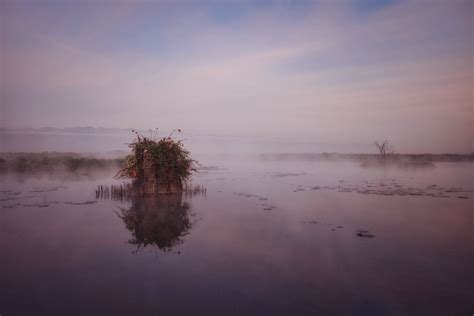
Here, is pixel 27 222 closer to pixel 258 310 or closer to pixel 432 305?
pixel 258 310

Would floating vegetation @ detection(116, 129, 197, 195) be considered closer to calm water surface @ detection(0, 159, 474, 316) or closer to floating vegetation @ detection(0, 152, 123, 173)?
calm water surface @ detection(0, 159, 474, 316)

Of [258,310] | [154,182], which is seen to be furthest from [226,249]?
[154,182]

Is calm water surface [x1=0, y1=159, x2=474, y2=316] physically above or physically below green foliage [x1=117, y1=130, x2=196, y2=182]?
below

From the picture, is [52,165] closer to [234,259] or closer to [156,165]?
[156,165]

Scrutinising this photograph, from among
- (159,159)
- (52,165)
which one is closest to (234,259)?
(159,159)

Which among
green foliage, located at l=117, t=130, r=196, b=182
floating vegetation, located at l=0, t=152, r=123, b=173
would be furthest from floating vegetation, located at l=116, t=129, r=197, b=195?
floating vegetation, located at l=0, t=152, r=123, b=173

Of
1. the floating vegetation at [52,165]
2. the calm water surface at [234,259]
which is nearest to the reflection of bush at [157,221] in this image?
the calm water surface at [234,259]

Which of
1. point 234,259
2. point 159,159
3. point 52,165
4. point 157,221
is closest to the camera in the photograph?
point 234,259

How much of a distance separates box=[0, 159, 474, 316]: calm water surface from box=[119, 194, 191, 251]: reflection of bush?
0.24ft

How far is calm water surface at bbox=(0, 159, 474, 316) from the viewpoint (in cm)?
692

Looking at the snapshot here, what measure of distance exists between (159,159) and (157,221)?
7304 mm

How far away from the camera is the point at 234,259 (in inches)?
382

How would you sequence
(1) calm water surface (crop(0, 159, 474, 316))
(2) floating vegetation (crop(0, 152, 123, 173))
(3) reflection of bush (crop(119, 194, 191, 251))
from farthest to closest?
(2) floating vegetation (crop(0, 152, 123, 173)) → (3) reflection of bush (crop(119, 194, 191, 251)) → (1) calm water surface (crop(0, 159, 474, 316))

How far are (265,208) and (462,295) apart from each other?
447 inches
